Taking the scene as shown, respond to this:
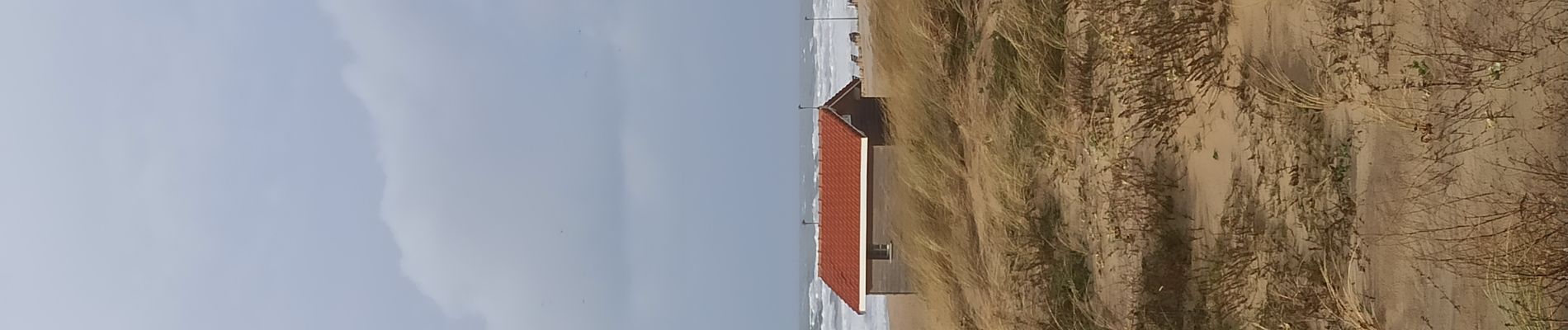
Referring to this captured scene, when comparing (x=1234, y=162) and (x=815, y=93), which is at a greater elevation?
(x=815, y=93)

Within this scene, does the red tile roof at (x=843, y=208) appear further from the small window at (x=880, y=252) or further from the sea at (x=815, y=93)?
the sea at (x=815, y=93)

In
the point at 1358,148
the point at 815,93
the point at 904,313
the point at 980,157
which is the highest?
the point at 815,93

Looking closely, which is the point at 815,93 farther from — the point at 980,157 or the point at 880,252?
the point at 980,157

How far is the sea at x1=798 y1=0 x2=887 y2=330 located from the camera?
39.7 feet

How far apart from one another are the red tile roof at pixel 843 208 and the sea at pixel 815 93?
2615mm

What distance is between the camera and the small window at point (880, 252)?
335 inches

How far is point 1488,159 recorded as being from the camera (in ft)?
11.9

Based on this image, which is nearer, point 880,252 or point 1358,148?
point 1358,148

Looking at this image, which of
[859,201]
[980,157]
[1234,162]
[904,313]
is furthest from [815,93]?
[1234,162]

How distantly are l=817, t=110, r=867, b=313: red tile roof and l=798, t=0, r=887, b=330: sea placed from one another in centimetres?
262

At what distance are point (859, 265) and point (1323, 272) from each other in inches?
180

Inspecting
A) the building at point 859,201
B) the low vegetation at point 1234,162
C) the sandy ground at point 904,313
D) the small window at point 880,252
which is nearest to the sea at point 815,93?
the sandy ground at point 904,313

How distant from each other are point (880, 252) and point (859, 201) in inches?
19.9

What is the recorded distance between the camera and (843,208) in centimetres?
871
